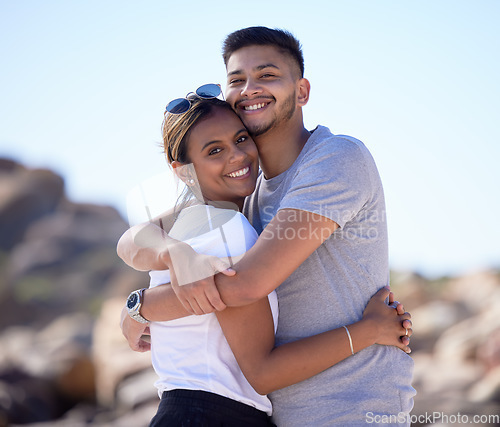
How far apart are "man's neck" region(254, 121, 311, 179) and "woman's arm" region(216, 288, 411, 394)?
1.02 meters

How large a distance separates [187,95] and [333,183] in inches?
42.6

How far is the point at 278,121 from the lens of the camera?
11.5ft

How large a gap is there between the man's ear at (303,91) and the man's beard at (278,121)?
13cm

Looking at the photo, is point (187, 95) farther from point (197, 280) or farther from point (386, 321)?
point (386, 321)

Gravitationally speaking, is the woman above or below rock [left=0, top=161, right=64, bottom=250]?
above

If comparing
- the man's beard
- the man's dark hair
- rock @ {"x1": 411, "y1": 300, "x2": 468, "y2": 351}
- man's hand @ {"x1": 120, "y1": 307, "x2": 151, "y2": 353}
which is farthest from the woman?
rock @ {"x1": 411, "y1": 300, "x2": 468, "y2": 351}

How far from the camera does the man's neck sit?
348 cm

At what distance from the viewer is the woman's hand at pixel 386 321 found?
281 centimetres

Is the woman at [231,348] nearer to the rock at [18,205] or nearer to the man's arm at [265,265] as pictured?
the man's arm at [265,265]

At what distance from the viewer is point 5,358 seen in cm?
1634

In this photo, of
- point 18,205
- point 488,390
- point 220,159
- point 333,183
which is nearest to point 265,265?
point 333,183

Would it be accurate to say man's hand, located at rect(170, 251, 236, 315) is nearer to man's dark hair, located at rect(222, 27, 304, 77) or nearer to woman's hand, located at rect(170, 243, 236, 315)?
woman's hand, located at rect(170, 243, 236, 315)

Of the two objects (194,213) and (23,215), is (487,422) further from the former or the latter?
(23,215)

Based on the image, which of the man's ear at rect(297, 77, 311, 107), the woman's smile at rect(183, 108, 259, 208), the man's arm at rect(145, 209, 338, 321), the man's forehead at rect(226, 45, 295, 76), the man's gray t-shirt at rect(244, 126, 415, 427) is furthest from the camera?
the man's ear at rect(297, 77, 311, 107)
